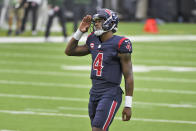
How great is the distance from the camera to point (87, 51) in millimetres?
6750

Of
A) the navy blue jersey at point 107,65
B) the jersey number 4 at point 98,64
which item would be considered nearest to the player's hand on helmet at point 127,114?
the navy blue jersey at point 107,65

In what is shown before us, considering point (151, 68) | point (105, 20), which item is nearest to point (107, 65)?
point (105, 20)

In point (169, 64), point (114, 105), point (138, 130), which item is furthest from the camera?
point (169, 64)

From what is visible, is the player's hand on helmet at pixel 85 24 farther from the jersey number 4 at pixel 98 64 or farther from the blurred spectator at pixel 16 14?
the blurred spectator at pixel 16 14

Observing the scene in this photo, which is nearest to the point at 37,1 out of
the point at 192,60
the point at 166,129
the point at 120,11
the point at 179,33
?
the point at 179,33

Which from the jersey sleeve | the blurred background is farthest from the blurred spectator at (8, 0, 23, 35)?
the jersey sleeve

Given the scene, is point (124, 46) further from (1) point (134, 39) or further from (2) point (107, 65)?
(1) point (134, 39)

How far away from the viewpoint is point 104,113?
247 inches

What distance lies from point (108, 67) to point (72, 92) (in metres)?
5.05

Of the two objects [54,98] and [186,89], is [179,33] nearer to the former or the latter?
[186,89]

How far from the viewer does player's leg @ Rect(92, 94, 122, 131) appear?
6230mm

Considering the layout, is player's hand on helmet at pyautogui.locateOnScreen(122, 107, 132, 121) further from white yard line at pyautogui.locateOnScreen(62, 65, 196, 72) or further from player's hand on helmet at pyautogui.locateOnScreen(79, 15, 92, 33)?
white yard line at pyautogui.locateOnScreen(62, 65, 196, 72)

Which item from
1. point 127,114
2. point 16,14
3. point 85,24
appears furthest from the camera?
point 16,14

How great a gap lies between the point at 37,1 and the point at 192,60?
7814 millimetres
